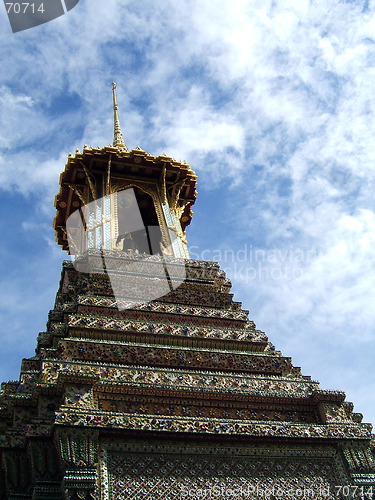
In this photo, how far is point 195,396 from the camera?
28.6 ft

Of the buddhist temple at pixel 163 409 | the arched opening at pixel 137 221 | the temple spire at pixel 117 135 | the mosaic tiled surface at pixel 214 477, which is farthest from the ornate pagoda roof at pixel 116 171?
the mosaic tiled surface at pixel 214 477

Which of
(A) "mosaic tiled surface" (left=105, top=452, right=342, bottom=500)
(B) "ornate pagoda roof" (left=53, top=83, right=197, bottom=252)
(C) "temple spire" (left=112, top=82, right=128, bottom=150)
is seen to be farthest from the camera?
(C) "temple spire" (left=112, top=82, right=128, bottom=150)

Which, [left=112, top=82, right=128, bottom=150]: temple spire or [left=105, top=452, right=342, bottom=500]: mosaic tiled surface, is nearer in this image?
[left=105, top=452, right=342, bottom=500]: mosaic tiled surface

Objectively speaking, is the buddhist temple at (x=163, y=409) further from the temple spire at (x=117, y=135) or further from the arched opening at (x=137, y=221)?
the temple spire at (x=117, y=135)

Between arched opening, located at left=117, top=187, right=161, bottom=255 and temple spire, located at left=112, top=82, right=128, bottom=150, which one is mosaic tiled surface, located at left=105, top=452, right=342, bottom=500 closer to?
arched opening, located at left=117, top=187, right=161, bottom=255

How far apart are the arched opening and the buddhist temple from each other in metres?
4.79

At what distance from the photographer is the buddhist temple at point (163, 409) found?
7188 mm

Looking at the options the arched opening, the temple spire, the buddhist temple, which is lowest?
the buddhist temple

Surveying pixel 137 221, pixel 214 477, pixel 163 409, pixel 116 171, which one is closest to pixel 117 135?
pixel 116 171

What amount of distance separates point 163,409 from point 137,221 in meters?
11.0

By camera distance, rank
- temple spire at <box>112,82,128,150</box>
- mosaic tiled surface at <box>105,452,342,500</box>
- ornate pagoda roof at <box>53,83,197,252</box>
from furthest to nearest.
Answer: temple spire at <box>112,82,128,150</box> → ornate pagoda roof at <box>53,83,197,252</box> → mosaic tiled surface at <box>105,452,342,500</box>

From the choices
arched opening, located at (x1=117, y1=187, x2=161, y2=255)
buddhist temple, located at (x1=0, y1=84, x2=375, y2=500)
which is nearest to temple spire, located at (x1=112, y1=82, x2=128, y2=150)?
arched opening, located at (x1=117, y1=187, x2=161, y2=255)

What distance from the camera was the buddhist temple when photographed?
7.19 metres

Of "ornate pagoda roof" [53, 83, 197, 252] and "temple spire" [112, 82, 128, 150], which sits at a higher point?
"temple spire" [112, 82, 128, 150]
